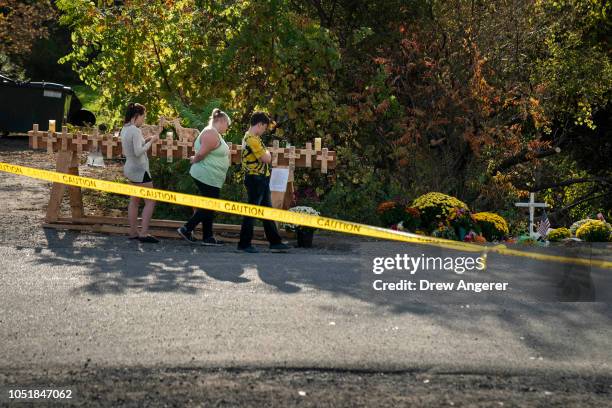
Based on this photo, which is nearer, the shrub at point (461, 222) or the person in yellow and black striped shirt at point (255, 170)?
the person in yellow and black striped shirt at point (255, 170)

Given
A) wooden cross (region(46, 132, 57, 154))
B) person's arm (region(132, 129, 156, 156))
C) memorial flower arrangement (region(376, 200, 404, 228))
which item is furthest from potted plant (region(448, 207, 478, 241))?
wooden cross (region(46, 132, 57, 154))

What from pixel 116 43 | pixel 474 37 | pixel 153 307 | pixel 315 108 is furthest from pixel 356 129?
pixel 153 307

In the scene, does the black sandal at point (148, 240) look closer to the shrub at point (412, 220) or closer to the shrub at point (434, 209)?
the shrub at point (412, 220)

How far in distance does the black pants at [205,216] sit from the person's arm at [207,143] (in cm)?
32

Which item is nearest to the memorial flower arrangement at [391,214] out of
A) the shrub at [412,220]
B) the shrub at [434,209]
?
the shrub at [412,220]

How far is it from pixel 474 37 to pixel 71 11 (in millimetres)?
6685

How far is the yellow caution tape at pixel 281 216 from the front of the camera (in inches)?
364

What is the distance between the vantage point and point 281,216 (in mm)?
9938

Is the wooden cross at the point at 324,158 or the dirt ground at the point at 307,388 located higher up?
the wooden cross at the point at 324,158

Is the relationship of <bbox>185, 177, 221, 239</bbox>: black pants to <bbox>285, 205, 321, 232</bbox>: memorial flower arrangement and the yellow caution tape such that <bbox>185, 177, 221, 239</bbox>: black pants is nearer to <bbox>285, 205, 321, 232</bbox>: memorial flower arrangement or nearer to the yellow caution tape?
the yellow caution tape

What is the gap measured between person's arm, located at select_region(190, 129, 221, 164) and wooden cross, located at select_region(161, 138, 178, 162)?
3.58 feet

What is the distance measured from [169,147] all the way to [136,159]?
30.7 inches

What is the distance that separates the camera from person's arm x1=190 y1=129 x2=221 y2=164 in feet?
36.5

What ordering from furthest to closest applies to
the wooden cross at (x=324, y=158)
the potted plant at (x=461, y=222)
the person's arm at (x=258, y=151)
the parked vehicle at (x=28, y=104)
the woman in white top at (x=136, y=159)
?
the parked vehicle at (x=28, y=104)
the potted plant at (x=461, y=222)
the wooden cross at (x=324, y=158)
the woman in white top at (x=136, y=159)
the person's arm at (x=258, y=151)
